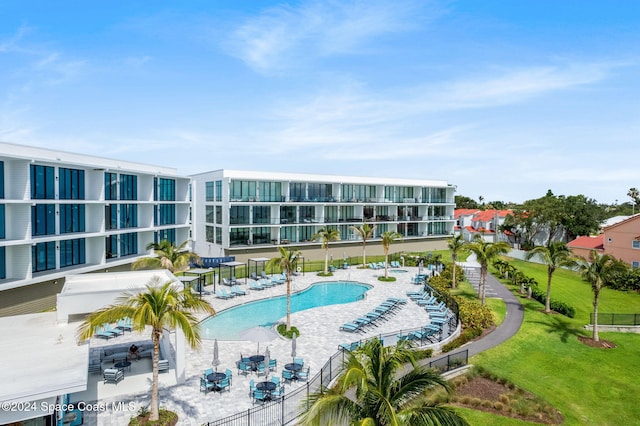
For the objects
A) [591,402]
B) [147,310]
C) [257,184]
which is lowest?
[591,402]

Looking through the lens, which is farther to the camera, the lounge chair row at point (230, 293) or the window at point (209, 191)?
the window at point (209, 191)

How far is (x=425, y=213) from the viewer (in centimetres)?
6150

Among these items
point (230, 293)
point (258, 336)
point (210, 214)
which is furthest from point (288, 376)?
point (210, 214)

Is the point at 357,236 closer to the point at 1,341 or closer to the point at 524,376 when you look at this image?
the point at 524,376

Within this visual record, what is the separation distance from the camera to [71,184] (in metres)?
32.1

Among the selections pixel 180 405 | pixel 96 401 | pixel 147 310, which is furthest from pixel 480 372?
pixel 96 401

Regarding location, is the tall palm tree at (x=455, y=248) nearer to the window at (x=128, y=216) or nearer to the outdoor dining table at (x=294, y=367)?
the outdoor dining table at (x=294, y=367)

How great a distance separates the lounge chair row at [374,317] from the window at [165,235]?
86.3 ft

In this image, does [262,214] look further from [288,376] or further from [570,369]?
[570,369]

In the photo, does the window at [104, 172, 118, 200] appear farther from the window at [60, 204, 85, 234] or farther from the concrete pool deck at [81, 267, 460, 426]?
the concrete pool deck at [81, 267, 460, 426]

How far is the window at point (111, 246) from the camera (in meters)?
36.7

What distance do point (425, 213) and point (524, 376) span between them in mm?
43809

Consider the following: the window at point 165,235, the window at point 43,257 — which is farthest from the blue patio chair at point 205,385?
the window at point 165,235

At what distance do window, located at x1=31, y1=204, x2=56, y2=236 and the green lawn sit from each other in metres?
29.8
